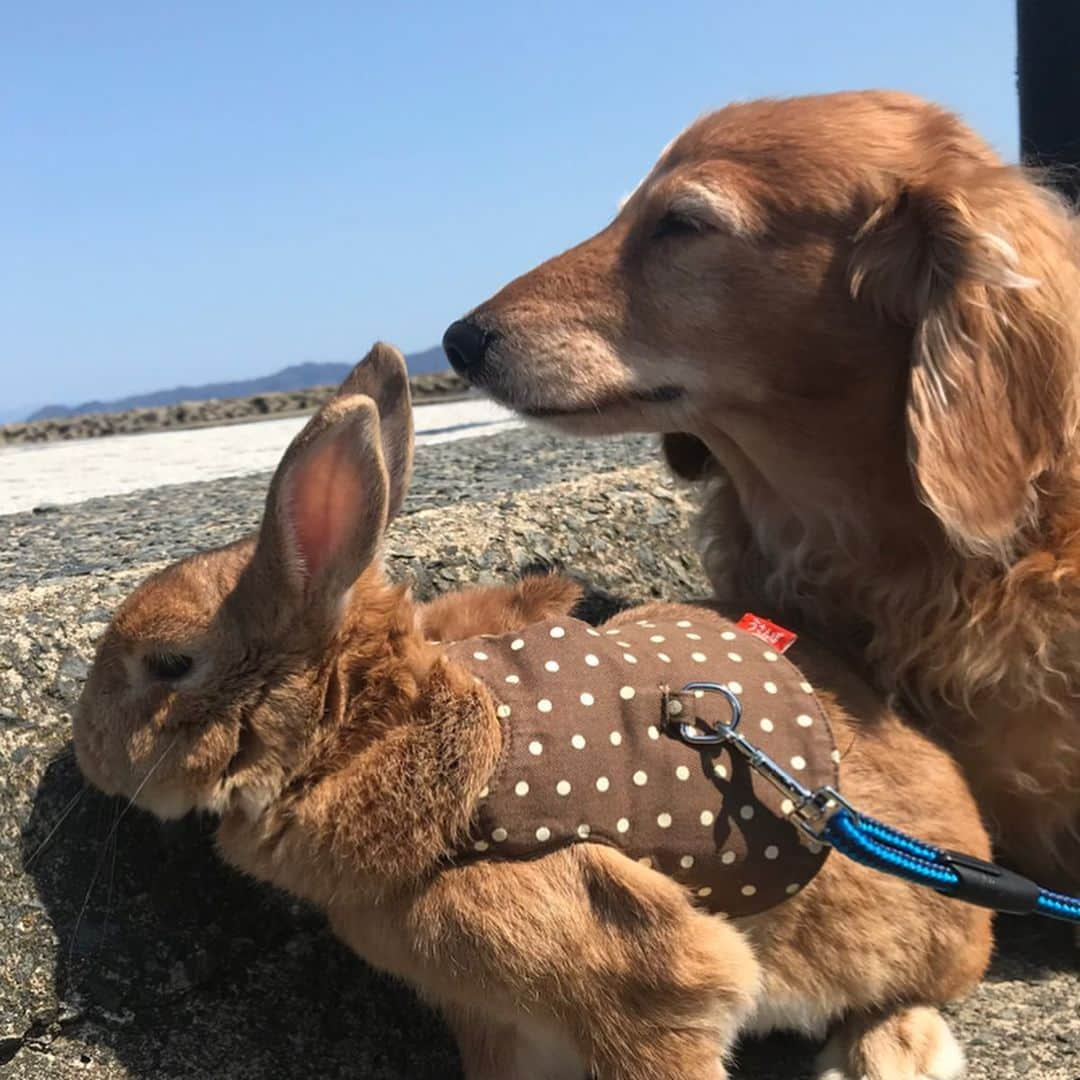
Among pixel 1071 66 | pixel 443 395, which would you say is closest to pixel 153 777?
pixel 1071 66

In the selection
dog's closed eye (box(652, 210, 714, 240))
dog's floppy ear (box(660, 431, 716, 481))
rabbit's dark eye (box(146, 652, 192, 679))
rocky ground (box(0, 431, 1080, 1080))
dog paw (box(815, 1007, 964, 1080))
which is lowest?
dog paw (box(815, 1007, 964, 1080))

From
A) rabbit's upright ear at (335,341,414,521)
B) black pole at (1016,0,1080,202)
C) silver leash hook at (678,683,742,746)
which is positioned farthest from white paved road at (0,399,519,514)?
black pole at (1016,0,1080,202)

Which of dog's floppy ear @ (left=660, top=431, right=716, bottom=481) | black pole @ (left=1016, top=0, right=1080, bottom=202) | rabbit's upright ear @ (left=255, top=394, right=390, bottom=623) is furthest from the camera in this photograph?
black pole @ (left=1016, top=0, right=1080, bottom=202)

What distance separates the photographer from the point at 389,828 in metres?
1.94

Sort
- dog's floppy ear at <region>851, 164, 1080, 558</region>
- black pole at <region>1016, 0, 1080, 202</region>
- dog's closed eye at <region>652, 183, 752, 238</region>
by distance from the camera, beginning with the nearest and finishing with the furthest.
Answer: dog's floppy ear at <region>851, 164, 1080, 558</region>, dog's closed eye at <region>652, 183, 752, 238</region>, black pole at <region>1016, 0, 1080, 202</region>

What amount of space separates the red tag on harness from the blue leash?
321 mm

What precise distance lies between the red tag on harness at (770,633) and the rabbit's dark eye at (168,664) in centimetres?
106

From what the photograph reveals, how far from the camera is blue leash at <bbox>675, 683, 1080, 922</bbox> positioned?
2.03 meters

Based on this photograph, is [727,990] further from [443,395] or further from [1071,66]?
[443,395]

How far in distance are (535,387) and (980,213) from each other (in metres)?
0.97

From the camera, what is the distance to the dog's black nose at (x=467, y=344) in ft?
8.96

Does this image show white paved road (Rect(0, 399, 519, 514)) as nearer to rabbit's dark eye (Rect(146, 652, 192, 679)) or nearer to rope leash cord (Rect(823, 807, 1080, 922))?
rabbit's dark eye (Rect(146, 652, 192, 679))

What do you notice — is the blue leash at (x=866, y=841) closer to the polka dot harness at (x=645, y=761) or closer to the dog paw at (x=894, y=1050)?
the polka dot harness at (x=645, y=761)

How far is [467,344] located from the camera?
8.99ft
